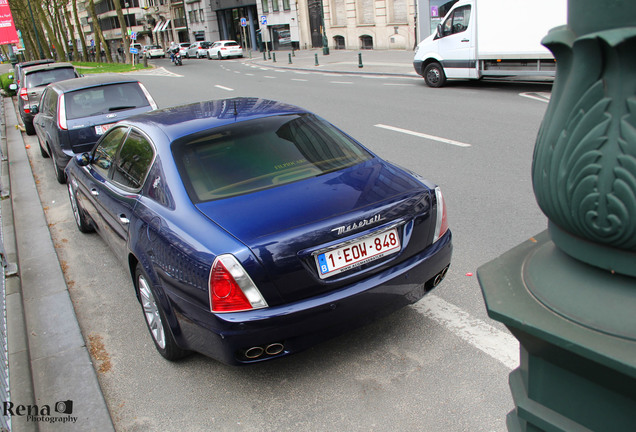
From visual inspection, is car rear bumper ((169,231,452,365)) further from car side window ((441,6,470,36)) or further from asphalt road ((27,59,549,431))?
car side window ((441,6,470,36))

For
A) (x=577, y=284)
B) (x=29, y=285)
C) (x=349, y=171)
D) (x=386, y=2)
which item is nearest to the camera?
(x=577, y=284)

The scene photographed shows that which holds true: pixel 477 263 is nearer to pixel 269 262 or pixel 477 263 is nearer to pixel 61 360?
pixel 269 262

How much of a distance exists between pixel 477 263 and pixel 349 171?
1.60 meters

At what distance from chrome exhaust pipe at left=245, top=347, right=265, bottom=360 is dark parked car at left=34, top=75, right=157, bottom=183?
6736mm

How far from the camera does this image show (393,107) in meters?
13.1

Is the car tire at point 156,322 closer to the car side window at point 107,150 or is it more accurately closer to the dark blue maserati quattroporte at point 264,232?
the dark blue maserati quattroporte at point 264,232

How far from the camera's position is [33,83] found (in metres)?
15.2

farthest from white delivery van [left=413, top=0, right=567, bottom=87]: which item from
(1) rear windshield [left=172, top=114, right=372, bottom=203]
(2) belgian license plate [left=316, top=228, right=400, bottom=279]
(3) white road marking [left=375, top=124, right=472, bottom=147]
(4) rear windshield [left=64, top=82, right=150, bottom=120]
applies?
(2) belgian license plate [left=316, top=228, right=400, bottom=279]

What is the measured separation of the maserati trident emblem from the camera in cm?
304

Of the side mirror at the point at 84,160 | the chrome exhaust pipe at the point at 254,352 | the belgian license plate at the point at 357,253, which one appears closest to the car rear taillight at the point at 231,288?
the chrome exhaust pipe at the point at 254,352

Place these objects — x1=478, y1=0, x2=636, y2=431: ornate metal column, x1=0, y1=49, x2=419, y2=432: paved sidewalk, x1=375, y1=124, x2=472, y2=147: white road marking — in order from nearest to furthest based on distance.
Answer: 1. x1=478, y1=0, x2=636, y2=431: ornate metal column
2. x1=0, y1=49, x2=419, y2=432: paved sidewalk
3. x1=375, y1=124, x2=472, y2=147: white road marking

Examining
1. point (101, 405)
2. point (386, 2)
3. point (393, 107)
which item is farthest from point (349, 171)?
point (386, 2)

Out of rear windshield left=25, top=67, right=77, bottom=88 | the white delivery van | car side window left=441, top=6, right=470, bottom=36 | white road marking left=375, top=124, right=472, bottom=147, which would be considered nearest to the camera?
white road marking left=375, top=124, right=472, bottom=147

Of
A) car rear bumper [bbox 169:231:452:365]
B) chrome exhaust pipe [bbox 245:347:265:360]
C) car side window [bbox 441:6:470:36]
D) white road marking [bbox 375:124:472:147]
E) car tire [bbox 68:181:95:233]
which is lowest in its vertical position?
white road marking [bbox 375:124:472:147]
